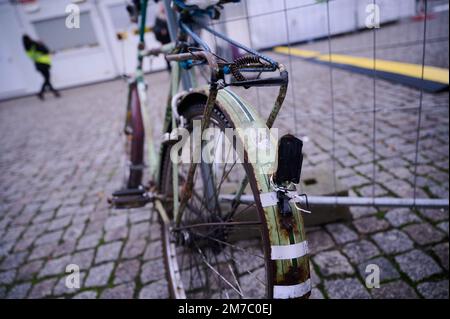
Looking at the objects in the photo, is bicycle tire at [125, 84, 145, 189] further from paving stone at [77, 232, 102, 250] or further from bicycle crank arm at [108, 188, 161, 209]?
paving stone at [77, 232, 102, 250]

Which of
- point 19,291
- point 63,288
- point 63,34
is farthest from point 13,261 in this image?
point 63,34

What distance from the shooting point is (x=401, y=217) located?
92.7 inches

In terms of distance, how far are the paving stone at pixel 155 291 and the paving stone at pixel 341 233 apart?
1.30 meters

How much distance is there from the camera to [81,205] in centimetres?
340

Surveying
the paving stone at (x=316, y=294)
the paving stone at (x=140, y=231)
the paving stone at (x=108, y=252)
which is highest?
the paving stone at (x=316, y=294)

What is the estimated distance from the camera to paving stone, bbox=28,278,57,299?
2215 millimetres

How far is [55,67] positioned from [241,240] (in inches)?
566

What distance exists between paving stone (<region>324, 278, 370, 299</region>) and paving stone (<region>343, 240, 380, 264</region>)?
19cm

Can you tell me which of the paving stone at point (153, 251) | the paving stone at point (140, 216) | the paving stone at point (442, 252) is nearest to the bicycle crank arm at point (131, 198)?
the paving stone at point (153, 251)

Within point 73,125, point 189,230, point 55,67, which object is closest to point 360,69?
point 189,230

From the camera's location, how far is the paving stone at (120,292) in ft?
6.80

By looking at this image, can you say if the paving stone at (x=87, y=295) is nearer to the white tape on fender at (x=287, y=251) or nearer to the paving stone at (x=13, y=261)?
the paving stone at (x=13, y=261)

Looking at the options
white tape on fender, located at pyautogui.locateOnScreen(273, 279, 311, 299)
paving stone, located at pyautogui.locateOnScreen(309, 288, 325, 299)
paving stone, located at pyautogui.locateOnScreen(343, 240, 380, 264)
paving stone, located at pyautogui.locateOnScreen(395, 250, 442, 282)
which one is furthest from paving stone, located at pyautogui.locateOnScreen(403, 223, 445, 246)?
white tape on fender, located at pyautogui.locateOnScreen(273, 279, 311, 299)

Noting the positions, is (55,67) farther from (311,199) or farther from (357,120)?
(311,199)
